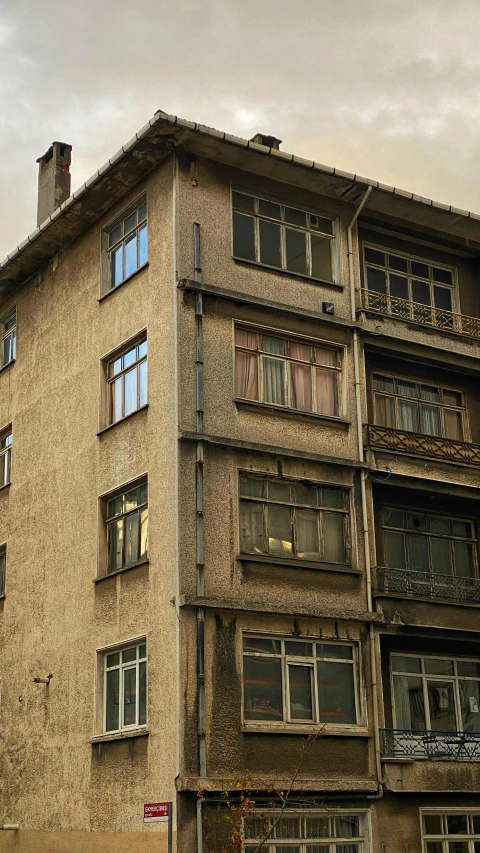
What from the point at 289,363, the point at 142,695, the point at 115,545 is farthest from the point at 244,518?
the point at 142,695

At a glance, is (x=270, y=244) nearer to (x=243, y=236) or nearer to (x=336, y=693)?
(x=243, y=236)

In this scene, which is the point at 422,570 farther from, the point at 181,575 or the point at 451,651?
the point at 181,575

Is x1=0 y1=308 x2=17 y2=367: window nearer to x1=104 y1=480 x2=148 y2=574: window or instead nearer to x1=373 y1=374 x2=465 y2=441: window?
x1=104 y1=480 x2=148 y2=574: window

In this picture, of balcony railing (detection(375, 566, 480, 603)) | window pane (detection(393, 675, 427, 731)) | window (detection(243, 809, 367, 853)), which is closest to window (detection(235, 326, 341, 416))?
balcony railing (detection(375, 566, 480, 603))

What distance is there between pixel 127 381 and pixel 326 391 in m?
4.35

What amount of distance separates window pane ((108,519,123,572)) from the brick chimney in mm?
9934

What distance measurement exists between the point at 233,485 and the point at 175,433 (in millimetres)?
1581

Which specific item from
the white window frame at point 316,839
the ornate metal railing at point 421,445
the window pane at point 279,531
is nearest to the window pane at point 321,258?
the ornate metal railing at point 421,445

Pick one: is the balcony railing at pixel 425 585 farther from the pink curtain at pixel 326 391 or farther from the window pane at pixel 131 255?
the window pane at pixel 131 255

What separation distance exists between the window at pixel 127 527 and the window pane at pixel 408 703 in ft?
20.4

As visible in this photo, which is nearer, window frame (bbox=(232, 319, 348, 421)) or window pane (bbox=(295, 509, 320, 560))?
window pane (bbox=(295, 509, 320, 560))

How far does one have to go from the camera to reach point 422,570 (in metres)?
25.7

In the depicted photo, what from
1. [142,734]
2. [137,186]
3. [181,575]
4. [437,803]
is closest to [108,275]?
[137,186]

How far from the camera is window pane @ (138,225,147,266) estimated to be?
2491 centimetres
